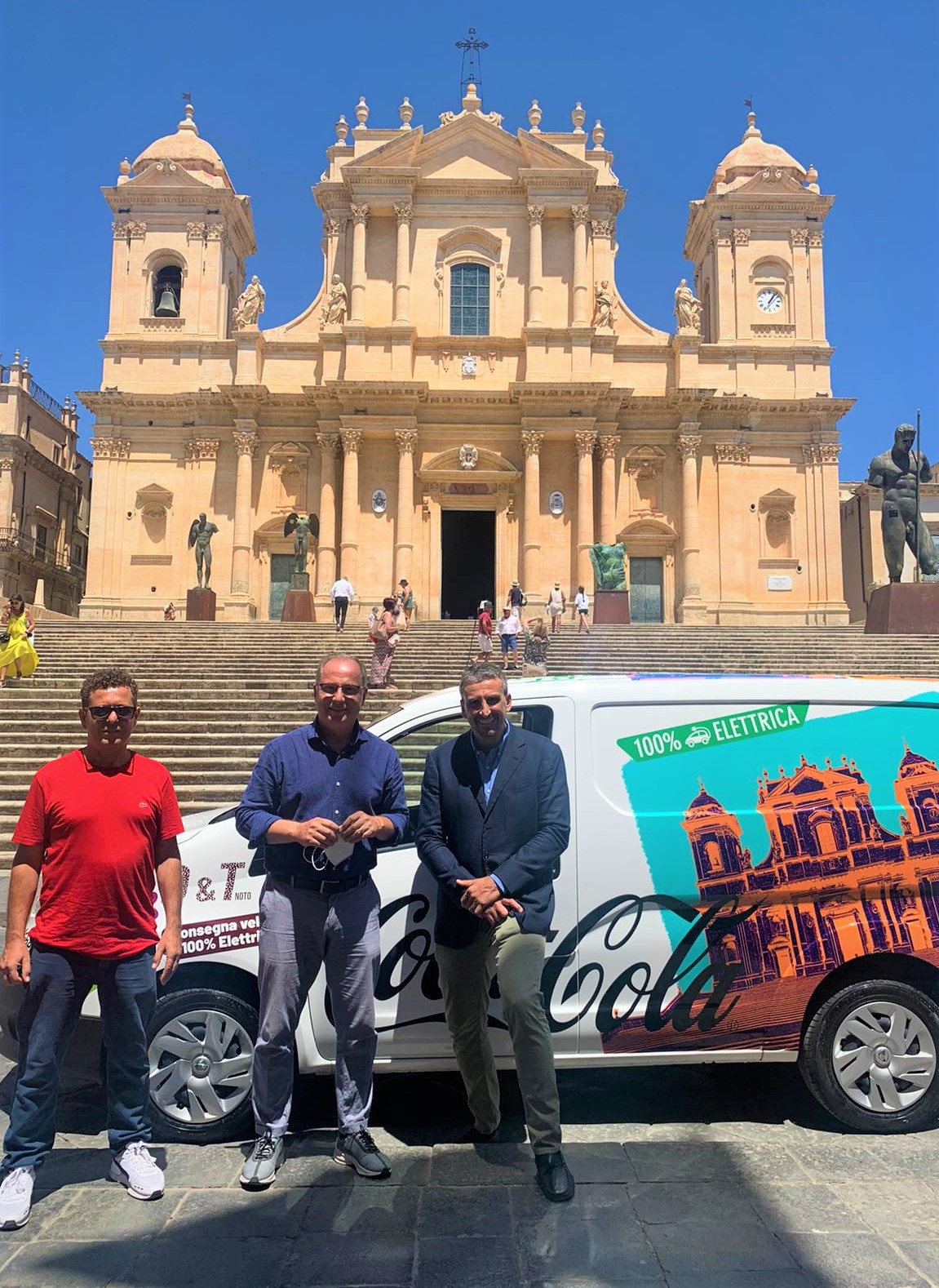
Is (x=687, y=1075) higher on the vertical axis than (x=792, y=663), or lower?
lower

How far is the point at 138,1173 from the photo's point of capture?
131 inches

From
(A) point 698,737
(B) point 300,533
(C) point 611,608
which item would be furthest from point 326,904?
(B) point 300,533

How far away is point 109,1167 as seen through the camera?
3.57 meters

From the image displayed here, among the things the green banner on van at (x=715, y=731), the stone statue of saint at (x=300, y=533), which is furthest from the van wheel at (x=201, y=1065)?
the stone statue of saint at (x=300, y=533)

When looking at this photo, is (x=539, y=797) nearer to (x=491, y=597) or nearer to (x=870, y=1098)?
(x=870, y=1098)

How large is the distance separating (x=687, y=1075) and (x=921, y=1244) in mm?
1613

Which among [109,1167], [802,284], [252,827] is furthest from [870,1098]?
[802,284]

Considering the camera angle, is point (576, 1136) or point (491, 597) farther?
point (491, 597)

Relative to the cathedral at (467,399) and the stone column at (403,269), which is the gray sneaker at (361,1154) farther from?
the stone column at (403,269)

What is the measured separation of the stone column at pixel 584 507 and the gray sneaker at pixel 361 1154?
86.6ft

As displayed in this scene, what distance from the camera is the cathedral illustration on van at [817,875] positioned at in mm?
3949

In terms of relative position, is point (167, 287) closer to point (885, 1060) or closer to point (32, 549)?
point (32, 549)

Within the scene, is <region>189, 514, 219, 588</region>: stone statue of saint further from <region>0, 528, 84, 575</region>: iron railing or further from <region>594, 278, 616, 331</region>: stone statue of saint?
<region>594, 278, 616, 331</region>: stone statue of saint

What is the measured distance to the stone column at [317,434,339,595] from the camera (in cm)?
2980
